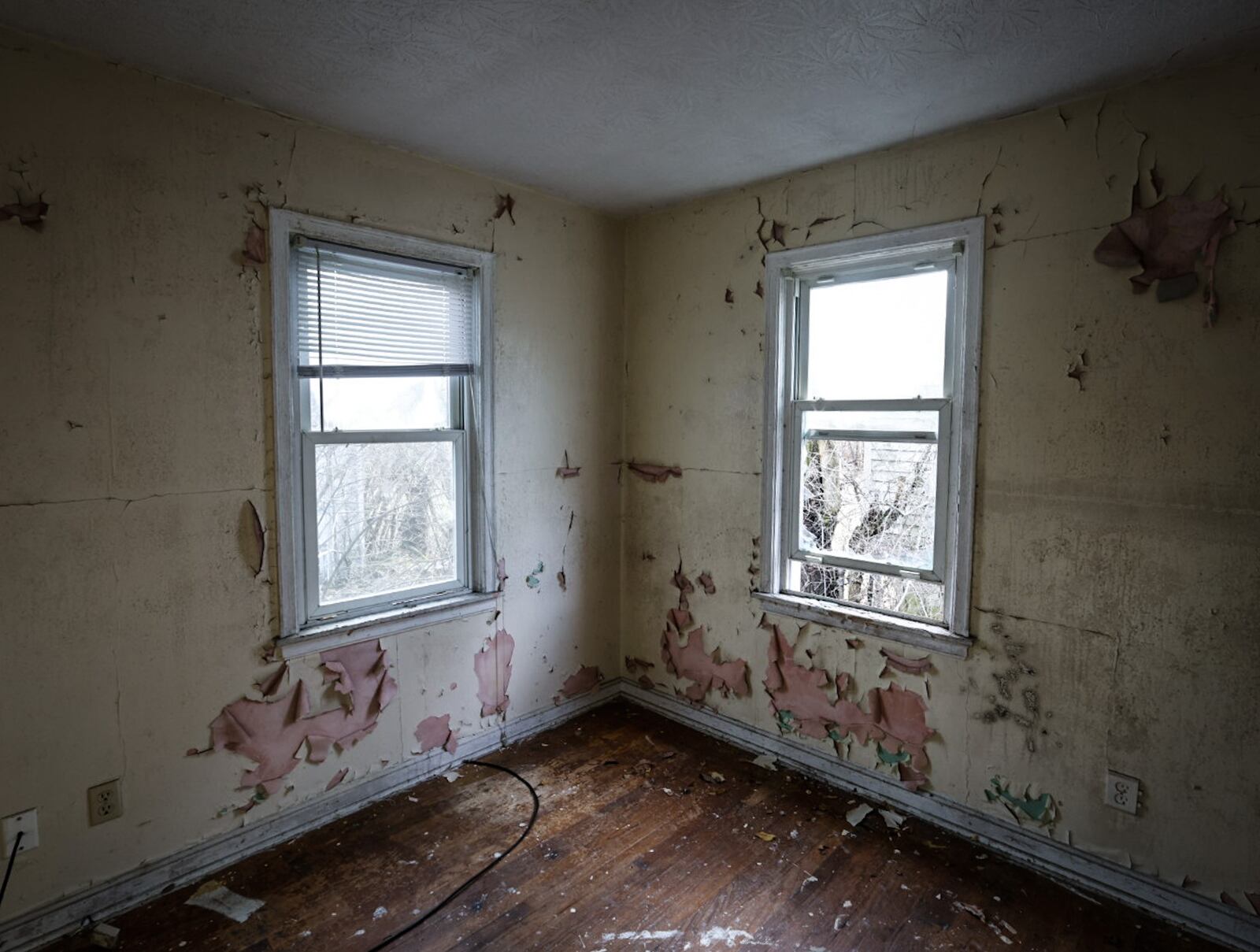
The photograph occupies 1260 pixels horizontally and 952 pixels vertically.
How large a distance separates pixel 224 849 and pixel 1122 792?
2.92m

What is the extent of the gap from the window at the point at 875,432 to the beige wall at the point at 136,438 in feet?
5.40

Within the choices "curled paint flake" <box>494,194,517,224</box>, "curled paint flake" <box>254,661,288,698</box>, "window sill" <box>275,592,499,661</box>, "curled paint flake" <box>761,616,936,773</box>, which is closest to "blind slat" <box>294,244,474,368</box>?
Result: "curled paint flake" <box>494,194,517,224</box>

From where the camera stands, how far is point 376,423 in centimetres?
267

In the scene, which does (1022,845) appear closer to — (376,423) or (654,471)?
(654,471)

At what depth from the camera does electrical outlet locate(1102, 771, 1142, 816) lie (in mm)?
2152

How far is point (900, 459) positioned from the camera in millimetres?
2686

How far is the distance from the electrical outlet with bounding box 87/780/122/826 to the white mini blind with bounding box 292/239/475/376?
4.65 feet

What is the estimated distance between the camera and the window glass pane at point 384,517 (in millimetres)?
2576

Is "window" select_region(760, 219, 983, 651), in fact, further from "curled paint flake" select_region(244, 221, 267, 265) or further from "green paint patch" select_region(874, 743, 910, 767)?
"curled paint flake" select_region(244, 221, 267, 265)

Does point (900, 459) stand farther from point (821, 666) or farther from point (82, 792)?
point (82, 792)

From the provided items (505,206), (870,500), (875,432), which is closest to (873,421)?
(875,432)

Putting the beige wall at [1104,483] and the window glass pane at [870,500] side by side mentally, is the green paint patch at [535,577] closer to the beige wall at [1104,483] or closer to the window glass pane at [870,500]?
the window glass pane at [870,500]

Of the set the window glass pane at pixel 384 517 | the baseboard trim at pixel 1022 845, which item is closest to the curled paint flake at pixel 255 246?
the window glass pane at pixel 384 517

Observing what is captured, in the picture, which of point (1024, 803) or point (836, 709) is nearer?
point (1024, 803)
